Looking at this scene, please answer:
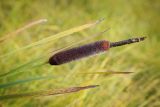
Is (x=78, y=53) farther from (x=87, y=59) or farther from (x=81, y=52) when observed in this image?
(x=87, y=59)

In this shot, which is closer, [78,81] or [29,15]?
[78,81]

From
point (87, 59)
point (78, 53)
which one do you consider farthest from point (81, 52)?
point (87, 59)

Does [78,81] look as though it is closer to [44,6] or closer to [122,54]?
[122,54]

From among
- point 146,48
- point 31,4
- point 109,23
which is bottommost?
point 146,48

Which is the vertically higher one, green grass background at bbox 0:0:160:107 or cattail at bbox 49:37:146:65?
cattail at bbox 49:37:146:65

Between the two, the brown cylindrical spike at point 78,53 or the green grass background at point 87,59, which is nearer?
the brown cylindrical spike at point 78,53

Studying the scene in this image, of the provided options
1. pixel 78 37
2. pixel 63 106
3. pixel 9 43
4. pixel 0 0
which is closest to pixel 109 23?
pixel 78 37
